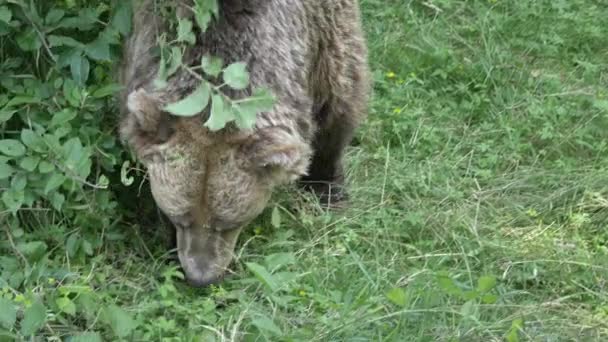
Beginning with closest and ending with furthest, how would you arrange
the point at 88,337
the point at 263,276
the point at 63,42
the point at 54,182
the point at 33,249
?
the point at 88,337
the point at 263,276
the point at 54,182
the point at 33,249
the point at 63,42

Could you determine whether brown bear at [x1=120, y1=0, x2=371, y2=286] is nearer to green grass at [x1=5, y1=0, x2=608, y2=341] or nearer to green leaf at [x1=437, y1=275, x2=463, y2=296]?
green grass at [x1=5, y1=0, x2=608, y2=341]

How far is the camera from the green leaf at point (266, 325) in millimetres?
4031

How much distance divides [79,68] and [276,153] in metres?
0.95

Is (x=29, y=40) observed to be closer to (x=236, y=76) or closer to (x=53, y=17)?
(x=53, y=17)

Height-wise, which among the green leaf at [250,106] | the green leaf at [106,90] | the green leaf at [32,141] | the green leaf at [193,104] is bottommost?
the green leaf at [32,141]

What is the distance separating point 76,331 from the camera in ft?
13.6

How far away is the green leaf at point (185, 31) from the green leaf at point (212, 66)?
11 centimetres

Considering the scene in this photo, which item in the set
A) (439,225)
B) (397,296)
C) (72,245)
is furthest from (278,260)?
(439,225)

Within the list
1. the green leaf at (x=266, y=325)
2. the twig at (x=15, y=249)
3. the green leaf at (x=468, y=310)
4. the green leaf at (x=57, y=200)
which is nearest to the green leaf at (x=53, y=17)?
the green leaf at (x=57, y=200)

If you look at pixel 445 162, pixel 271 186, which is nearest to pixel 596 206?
pixel 445 162

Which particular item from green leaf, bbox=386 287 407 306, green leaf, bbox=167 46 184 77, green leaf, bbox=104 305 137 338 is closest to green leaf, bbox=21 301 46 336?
green leaf, bbox=104 305 137 338

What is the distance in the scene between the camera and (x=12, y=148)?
4.38m

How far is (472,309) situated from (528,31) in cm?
336

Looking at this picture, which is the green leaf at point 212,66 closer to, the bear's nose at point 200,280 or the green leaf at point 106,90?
the green leaf at point 106,90
